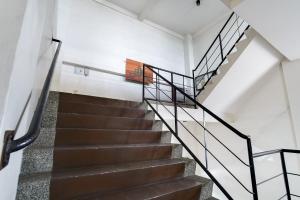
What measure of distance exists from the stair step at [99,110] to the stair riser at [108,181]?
1.07 m

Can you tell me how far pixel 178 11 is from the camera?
18.2 feet

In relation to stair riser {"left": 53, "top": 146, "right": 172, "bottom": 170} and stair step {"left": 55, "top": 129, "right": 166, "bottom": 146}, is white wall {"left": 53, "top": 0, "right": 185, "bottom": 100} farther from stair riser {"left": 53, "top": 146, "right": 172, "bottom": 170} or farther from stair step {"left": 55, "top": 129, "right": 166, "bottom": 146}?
stair riser {"left": 53, "top": 146, "right": 172, "bottom": 170}

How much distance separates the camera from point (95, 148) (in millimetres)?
1815

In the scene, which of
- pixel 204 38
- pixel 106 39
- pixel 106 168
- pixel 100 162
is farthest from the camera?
pixel 204 38

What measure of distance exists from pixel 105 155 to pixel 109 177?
0.98ft

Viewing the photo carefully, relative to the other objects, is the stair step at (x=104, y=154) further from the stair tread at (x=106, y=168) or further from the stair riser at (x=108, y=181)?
the stair riser at (x=108, y=181)

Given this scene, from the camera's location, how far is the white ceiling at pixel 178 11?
5.20m

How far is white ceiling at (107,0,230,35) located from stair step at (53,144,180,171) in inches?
173

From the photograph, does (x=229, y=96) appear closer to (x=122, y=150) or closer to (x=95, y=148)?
(x=122, y=150)

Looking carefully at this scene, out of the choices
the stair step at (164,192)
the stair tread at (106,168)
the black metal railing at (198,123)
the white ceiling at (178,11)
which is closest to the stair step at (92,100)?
the black metal railing at (198,123)

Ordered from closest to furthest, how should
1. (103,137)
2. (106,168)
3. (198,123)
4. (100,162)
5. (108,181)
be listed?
(108,181), (106,168), (100,162), (103,137), (198,123)

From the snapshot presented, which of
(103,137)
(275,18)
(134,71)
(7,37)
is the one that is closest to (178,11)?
(134,71)

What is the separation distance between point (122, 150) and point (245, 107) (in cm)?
378

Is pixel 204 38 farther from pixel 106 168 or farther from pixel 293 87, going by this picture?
pixel 106 168
